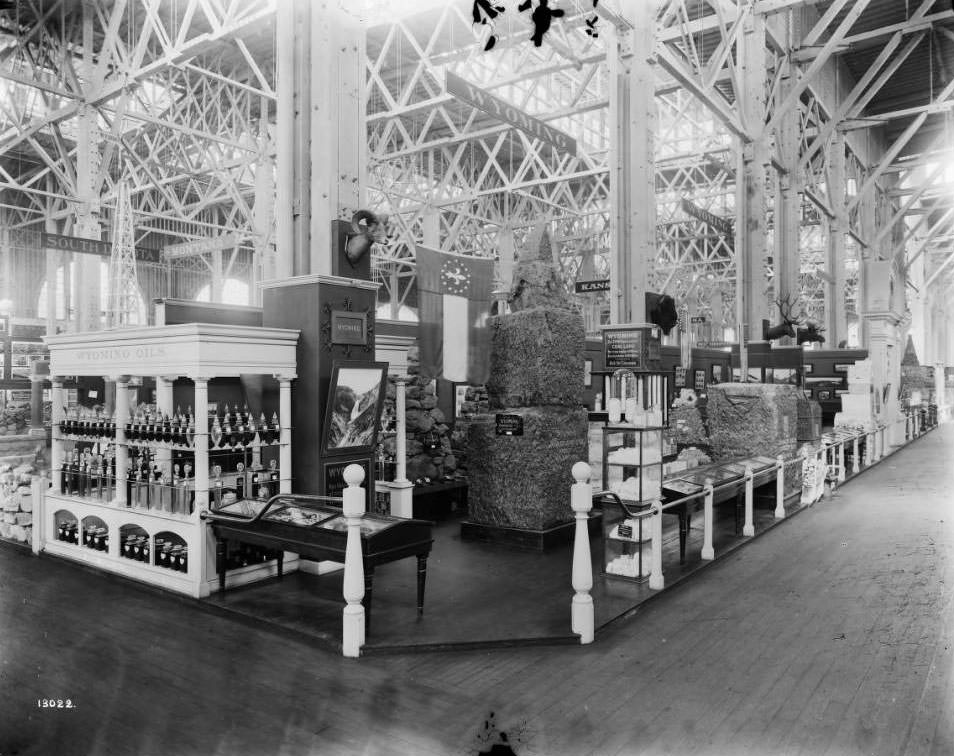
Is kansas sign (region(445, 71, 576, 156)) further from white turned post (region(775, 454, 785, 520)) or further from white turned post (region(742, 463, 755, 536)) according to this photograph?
white turned post (region(775, 454, 785, 520))

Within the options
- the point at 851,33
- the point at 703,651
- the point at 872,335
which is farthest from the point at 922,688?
the point at 851,33

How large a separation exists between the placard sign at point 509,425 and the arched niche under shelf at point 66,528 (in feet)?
13.6

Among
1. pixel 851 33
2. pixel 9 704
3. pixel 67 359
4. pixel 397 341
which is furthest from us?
pixel 851 33

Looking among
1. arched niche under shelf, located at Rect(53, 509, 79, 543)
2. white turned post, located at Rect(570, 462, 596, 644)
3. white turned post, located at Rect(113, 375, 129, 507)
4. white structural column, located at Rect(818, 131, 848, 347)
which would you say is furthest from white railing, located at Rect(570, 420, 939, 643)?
white structural column, located at Rect(818, 131, 848, 347)

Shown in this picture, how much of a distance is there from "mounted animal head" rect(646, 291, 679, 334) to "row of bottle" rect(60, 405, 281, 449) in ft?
18.7

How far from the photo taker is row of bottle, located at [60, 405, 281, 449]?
19.3 ft

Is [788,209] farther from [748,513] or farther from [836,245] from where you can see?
[748,513]

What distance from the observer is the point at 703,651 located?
4570 millimetres

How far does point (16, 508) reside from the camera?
7352 millimetres

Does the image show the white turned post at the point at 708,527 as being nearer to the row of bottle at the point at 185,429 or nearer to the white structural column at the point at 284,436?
the white structural column at the point at 284,436

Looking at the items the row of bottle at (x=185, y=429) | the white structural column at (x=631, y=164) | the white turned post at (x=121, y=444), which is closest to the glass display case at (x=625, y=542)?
the row of bottle at (x=185, y=429)

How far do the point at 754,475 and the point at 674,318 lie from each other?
2.62m

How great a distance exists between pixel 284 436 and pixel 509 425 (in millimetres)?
2403

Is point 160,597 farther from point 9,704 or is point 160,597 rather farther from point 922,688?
point 922,688
